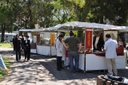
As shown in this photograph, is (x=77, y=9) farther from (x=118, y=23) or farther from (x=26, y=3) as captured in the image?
(x=26, y=3)

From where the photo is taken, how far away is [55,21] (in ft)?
157

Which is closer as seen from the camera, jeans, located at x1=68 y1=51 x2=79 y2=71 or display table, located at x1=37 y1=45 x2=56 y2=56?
jeans, located at x1=68 y1=51 x2=79 y2=71

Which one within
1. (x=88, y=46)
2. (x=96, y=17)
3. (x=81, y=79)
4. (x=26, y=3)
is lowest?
(x=81, y=79)

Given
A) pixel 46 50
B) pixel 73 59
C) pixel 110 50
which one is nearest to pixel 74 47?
pixel 73 59

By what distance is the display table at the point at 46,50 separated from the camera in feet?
73.6

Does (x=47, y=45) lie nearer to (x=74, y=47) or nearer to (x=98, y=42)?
(x=98, y=42)

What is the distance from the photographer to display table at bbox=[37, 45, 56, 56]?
73.6 ft

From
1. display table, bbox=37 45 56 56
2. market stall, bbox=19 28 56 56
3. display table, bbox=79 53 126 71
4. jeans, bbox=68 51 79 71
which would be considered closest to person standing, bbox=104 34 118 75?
display table, bbox=79 53 126 71

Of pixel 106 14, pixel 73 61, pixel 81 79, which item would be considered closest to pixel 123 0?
pixel 106 14

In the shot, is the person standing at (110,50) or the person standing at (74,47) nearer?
the person standing at (110,50)

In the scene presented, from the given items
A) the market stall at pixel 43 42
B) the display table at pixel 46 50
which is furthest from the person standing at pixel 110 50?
the display table at pixel 46 50

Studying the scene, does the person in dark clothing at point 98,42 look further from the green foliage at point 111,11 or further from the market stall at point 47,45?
the green foliage at point 111,11

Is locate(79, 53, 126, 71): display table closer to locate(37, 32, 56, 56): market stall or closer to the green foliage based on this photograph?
locate(37, 32, 56, 56): market stall

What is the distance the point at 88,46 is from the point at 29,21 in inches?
1272
